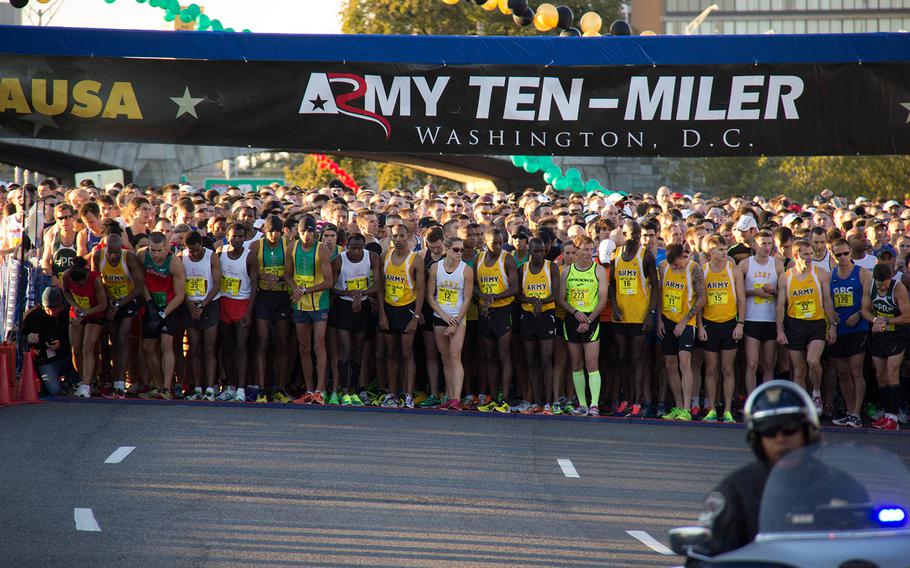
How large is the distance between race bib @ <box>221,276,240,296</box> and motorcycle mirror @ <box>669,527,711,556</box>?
34.2 feet

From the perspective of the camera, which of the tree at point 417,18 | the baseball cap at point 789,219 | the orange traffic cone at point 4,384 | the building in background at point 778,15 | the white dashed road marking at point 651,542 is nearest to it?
the white dashed road marking at point 651,542

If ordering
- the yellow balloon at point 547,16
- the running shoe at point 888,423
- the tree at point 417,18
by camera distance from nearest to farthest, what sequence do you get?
the running shoe at point 888,423
the yellow balloon at point 547,16
the tree at point 417,18

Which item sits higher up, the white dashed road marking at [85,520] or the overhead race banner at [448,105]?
the overhead race banner at [448,105]

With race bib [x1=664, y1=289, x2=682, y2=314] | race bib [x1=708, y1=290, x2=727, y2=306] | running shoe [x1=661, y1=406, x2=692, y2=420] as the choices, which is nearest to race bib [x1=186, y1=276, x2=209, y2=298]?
race bib [x1=664, y1=289, x2=682, y2=314]

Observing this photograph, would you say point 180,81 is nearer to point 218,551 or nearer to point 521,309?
point 521,309

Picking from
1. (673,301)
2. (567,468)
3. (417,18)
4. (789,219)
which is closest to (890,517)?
(567,468)

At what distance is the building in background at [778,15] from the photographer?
368ft

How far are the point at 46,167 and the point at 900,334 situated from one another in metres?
49.3

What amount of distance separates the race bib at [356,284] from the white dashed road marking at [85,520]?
239 inches

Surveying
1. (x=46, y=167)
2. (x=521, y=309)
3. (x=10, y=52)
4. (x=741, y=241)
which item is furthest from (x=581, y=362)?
(x=46, y=167)

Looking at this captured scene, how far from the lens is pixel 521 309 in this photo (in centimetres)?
1505

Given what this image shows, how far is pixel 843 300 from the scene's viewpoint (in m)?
14.6

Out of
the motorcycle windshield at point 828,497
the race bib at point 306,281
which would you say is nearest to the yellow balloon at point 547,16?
the race bib at point 306,281

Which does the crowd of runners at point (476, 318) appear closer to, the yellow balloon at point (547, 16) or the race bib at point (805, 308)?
the race bib at point (805, 308)
